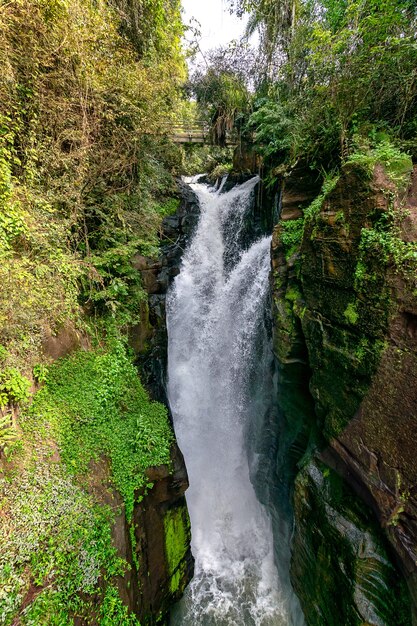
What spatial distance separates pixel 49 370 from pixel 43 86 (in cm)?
487

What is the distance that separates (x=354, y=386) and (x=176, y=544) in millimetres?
5251

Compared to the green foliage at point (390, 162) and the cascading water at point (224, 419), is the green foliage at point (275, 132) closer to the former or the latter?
the cascading water at point (224, 419)

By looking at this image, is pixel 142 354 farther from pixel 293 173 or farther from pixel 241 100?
pixel 241 100

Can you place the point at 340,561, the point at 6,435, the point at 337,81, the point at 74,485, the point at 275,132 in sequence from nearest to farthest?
the point at 6,435, the point at 74,485, the point at 340,561, the point at 337,81, the point at 275,132

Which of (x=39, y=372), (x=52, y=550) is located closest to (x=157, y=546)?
(x=52, y=550)

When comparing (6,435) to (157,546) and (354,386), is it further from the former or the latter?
(354,386)

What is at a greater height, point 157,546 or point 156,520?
point 156,520

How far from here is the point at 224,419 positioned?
8.55 m

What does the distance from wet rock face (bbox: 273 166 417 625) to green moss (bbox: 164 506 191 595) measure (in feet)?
8.09

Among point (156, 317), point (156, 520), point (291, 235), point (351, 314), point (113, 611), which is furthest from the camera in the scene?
point (156, 317)

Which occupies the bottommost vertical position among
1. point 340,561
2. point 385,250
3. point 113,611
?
point 340,561

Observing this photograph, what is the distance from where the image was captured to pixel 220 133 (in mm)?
11609

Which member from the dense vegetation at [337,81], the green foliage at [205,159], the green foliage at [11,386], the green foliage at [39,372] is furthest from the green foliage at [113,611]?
the green foliage at [205,159]

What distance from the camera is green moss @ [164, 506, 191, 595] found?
557 cm
